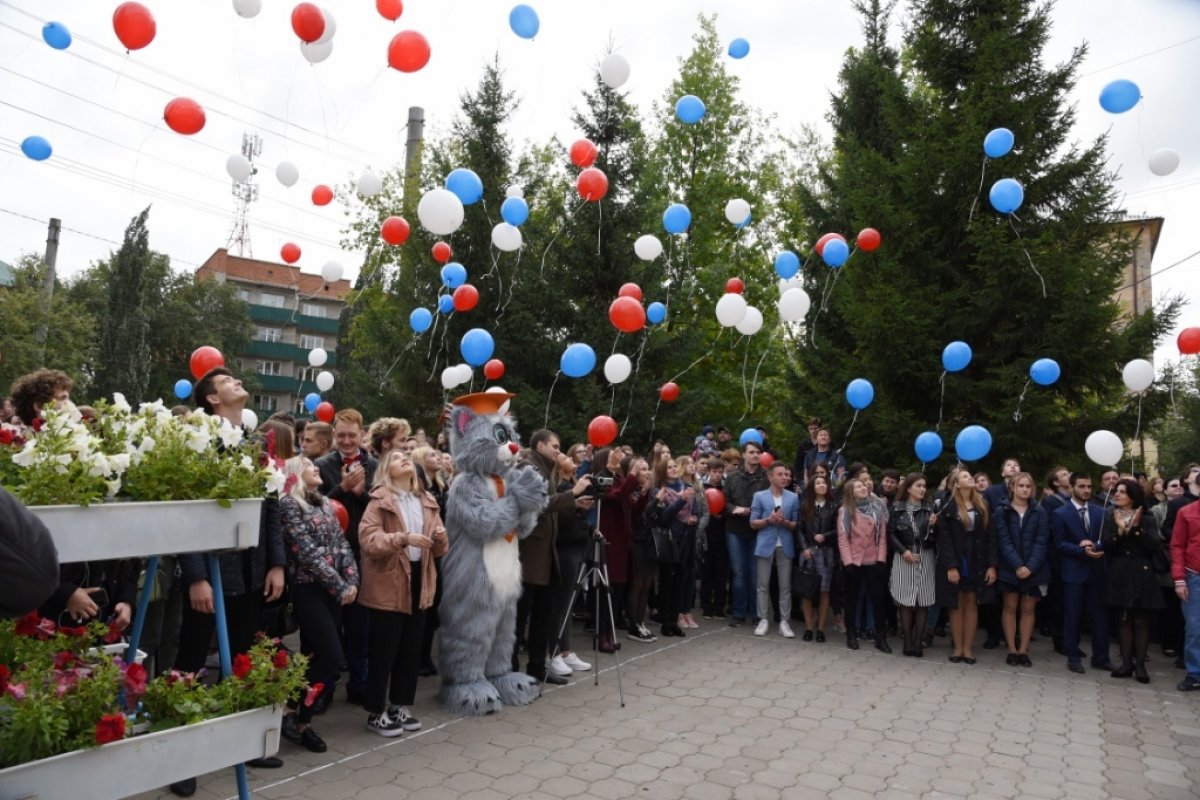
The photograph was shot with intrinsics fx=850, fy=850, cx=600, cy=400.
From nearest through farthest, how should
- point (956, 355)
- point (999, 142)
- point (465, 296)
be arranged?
point (999, 142) < point (956, 355) < point (465, 296)

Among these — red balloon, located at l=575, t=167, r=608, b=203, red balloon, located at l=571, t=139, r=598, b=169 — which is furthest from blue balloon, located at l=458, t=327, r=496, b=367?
red balloon, located at l=571, t=139, r=598, b=169

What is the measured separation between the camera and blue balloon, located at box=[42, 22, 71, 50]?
7816 millimetres

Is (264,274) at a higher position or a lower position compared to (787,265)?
higher

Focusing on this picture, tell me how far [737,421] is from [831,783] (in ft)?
Result: 57.8

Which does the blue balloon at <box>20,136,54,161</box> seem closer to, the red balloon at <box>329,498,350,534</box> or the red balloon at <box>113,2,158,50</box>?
the red balloon at <box>113,2,158,50</box>

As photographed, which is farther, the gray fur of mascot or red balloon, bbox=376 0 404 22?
red balloon, bbox=376 0 404 22

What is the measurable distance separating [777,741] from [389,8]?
748 centimetres

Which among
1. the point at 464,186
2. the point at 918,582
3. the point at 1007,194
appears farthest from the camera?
the point at 1007,194

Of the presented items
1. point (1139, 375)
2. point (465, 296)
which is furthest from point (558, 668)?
point (1139, 375)

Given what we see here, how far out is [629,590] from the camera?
930 cm

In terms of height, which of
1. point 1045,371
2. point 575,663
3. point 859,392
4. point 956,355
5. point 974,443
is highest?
point 956,355

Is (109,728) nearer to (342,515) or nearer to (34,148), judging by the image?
(342,515)

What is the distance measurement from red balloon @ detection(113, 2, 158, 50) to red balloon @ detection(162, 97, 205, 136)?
2.24ft

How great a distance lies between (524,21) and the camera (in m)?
9.30
